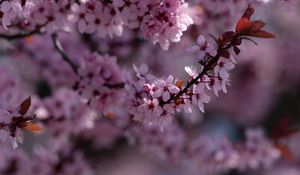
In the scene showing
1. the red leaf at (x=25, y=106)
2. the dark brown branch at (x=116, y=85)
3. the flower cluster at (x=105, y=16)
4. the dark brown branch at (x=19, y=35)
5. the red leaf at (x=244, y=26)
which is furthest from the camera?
the dark brown branch at (x=19, y=35)

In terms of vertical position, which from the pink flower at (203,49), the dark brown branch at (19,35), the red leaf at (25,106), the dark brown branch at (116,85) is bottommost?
the red leaf at (25,106)

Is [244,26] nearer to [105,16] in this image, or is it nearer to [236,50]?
[236,50]

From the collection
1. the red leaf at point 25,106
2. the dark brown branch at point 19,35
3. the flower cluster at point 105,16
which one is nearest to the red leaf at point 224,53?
the flower cluster at point 105,16

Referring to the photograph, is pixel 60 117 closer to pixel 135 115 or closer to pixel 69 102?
pixel 69 102

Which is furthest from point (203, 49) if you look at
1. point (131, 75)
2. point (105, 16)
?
point (131, 75)

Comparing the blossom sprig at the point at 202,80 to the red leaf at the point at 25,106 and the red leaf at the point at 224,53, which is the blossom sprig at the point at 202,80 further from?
the red leaf at the point at 25,106

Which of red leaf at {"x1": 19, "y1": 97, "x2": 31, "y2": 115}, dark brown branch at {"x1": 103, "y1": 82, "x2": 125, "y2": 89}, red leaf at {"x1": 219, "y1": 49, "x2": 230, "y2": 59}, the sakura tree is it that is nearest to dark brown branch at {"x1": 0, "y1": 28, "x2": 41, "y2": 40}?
the sakura tree

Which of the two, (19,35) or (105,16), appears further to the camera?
(19,35)

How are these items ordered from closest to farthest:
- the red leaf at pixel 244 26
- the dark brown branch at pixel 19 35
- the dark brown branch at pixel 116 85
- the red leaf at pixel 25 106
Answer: the red leaf at pixel 244 26, the red leaf at pixel 25 106, the dark brown branch at pixel 116 85, the dark brown branch at pixel 19 35

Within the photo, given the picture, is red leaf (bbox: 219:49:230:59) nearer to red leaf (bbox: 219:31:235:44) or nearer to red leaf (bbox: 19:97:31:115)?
red leaf (bbox: 219:31:235:44)
